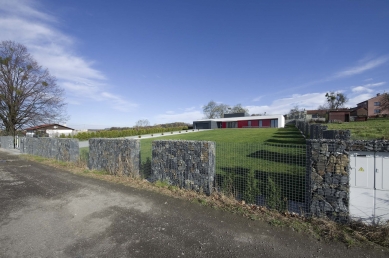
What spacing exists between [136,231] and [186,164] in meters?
2.42

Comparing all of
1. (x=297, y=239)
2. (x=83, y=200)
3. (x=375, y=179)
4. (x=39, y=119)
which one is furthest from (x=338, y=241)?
(x=39, y=119)

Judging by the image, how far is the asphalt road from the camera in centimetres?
288

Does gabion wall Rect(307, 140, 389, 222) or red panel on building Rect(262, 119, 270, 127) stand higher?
red panel on building Rect(262, 119, 270, 127)

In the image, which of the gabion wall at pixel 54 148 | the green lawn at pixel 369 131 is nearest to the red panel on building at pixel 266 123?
the green lawn at pixel 369 131

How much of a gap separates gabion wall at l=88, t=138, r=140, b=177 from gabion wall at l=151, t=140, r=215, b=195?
3.93 feet

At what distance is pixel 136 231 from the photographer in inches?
136

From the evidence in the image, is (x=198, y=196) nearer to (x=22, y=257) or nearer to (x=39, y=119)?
(x=22, y=257)

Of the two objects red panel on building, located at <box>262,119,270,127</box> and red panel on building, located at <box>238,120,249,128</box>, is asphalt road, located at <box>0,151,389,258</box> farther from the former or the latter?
red panel on building, located at <box>238,120,249,128</box>

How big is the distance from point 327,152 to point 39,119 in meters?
29.3

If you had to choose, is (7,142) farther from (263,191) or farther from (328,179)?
(328,179)

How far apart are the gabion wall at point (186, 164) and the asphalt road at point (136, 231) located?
2.56 ft

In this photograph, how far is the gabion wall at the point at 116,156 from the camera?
7117 mm

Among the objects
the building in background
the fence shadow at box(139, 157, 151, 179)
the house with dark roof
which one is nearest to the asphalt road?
the fence shadow at box(139, 157, 151, 179)

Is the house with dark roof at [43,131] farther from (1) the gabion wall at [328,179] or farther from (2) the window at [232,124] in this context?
(2) the window at [232,124]
